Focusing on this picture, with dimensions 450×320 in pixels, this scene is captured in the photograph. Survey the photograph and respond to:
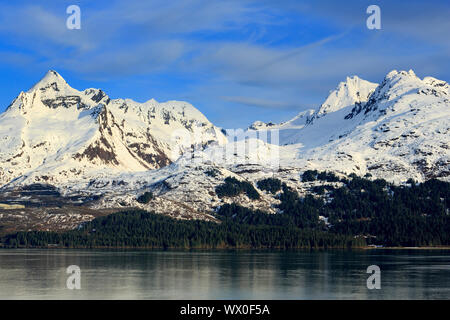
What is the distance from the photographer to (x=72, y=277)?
18325cm

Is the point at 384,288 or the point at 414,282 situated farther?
the point at 414,282
